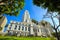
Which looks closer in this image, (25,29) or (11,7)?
(11,7)

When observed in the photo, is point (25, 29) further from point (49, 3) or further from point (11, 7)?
point (49, 3)

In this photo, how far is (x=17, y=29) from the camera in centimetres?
5038

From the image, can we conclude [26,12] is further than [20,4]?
Yes

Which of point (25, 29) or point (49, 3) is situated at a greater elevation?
point (49, 3)

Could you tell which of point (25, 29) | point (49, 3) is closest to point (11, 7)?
point (49, 3)

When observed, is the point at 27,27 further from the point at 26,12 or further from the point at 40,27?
the point at 26,12

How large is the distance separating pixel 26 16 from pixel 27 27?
1297 cm

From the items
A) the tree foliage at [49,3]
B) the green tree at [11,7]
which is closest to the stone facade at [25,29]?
the green tree at [11,7]

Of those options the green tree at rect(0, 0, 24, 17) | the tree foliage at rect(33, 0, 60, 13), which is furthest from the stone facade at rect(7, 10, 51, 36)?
the tree foliage at rect(33, 0, 60, 13)

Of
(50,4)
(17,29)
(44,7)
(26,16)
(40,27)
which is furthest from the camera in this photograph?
(26,16)

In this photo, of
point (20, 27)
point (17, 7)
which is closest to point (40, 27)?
point (20, 27)

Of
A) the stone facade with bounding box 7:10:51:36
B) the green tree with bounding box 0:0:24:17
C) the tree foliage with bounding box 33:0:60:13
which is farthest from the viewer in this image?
the stone facade with bounding box 7:10:51:36

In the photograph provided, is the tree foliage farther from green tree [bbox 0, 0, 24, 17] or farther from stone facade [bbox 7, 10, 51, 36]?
stone facade [bbox 7, 10, 51, 36]

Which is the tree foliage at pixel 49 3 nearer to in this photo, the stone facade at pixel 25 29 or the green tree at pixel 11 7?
the green tree at pixel 11 7
